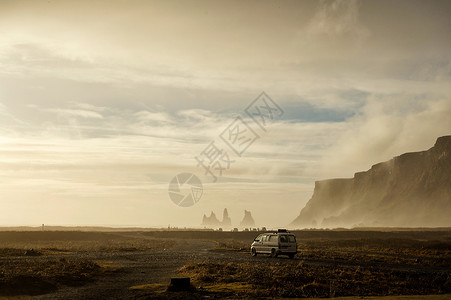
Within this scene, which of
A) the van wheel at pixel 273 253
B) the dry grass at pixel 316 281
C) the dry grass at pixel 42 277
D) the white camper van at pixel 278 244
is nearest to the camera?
the dry grass at pixel 316 281

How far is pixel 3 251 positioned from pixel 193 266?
30.7 m

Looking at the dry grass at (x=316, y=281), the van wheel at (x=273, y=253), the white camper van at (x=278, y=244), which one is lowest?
the dry grass at (x=316, y=281)

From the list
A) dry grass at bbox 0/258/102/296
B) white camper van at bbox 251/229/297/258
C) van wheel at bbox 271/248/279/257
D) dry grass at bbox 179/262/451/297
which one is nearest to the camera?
dry grass at bbox 179/262/451/297

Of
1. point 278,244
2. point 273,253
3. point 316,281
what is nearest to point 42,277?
point 316,281

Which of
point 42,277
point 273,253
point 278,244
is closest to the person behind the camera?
point 42,277

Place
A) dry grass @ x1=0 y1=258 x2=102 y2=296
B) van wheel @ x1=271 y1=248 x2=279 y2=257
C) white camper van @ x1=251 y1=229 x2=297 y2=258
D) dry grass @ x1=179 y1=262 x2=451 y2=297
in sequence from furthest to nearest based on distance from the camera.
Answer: van wheel @ x1=271 y1=248 x2=279 y2=257, white camper van @ x1=251 y1=229 x2=297 y2=258, dry grass @ x1=0 y1=258 x2=102 y2=296, dry grass @ x1=179 y1=262 x2=451 y2=297

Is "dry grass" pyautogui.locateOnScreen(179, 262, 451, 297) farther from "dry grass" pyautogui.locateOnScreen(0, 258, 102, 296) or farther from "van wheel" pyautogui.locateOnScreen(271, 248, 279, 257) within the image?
"van wheel" pyautogui.locateOnScreen(271, 248, 279, 257)

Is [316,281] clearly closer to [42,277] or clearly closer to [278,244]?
[42,277]

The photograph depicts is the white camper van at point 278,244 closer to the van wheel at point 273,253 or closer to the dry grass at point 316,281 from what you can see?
the van wheel at point 273,253

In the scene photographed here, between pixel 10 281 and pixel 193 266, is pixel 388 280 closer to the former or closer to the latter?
pixel 193 266

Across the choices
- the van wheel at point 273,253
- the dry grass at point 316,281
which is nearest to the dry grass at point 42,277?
the dry grass at point 316,281

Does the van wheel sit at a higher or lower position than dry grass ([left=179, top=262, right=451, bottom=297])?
higher

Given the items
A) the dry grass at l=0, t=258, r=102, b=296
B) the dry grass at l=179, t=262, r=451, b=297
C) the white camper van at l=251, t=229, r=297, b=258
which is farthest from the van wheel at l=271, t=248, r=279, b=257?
the dry grass at l=0, t=258, r=102, b=296

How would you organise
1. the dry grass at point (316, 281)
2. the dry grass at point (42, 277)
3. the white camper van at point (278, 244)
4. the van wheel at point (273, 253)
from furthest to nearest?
the van wheel at point (273, 253) → the white camper van at point (278, 244) → the dry grass at point (42, 277) → the dry grass at point (316, 281)
